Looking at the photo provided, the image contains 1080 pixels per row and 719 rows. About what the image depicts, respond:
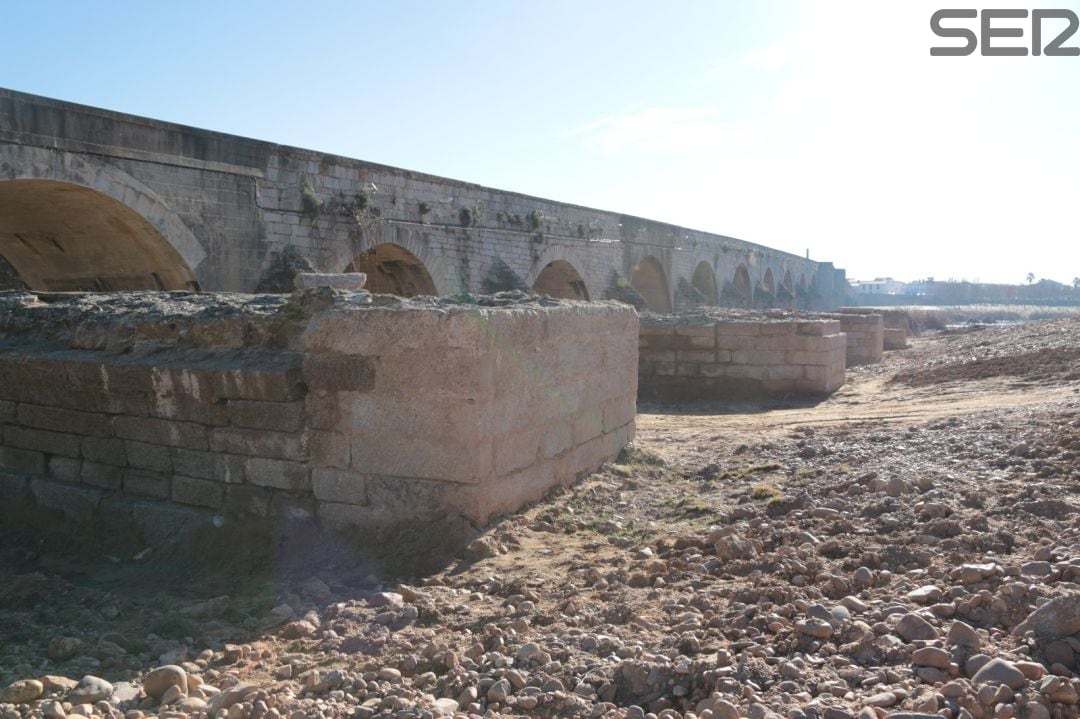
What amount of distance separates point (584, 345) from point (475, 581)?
212cm

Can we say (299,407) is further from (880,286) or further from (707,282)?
(880,286)

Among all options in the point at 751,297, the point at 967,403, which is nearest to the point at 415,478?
the point at 967,403

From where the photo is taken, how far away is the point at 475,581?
3.85 meters

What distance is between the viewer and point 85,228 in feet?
39.1

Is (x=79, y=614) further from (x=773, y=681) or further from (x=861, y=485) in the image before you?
(x=861, y=485)

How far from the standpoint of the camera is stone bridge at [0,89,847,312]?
→ 10.5 meters

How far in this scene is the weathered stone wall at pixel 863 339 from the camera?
15.7m

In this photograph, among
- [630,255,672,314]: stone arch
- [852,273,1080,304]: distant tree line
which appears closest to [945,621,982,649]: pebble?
[630,255,672,314]: stone arch

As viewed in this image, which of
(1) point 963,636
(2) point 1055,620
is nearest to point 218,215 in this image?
(1) point 963,636

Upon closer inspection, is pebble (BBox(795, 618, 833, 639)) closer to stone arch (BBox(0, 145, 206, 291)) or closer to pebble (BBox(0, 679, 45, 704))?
pebble (BBox(0, 679, 45, 704))

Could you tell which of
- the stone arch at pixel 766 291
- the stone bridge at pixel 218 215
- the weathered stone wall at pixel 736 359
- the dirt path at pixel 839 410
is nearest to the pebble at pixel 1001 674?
the dirt path at pixel 839 410

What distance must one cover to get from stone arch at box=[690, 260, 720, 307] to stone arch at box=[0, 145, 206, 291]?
2540cm

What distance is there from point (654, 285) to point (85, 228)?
21236 mm

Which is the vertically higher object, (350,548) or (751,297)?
(751,297)
